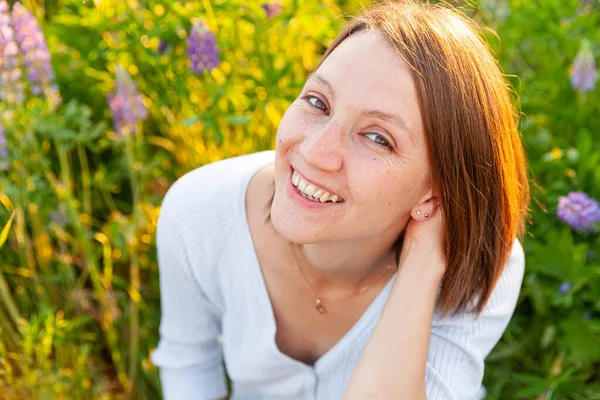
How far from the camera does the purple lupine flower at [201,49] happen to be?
171 cm

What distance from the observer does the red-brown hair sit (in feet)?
3.89

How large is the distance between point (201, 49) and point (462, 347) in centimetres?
97

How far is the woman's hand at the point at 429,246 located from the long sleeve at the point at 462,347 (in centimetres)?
17

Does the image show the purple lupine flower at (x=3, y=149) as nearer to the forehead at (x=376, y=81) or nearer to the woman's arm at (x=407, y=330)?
the forehead at (x=376, y=81)

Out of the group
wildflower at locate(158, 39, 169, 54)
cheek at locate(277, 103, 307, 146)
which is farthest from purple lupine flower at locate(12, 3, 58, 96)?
cheek at locate(277, 103, 307, 146)

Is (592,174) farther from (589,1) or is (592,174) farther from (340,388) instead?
(340,388)

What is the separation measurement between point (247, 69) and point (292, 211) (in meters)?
0.97

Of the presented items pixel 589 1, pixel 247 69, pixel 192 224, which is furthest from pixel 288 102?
pixel 589 1

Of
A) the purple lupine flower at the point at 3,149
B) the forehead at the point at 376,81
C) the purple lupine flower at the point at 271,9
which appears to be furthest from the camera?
the purple lupine flower at the point at 271,9

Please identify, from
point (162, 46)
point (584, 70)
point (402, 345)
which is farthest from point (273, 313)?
point (584, 70)

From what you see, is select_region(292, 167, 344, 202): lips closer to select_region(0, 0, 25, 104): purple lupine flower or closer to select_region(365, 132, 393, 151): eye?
select_region(365, 132, 393, 151): eye

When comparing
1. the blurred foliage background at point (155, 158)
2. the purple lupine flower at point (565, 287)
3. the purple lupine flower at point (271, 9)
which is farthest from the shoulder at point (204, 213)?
the purple lupine flower at point (565, 287)

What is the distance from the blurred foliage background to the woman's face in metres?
0.59

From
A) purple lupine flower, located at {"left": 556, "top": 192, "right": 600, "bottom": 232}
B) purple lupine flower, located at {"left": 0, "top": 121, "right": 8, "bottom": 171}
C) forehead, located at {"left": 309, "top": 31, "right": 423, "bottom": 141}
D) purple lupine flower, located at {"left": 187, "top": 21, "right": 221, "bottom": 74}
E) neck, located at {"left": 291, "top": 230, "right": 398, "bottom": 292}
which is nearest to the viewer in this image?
forehead, located at {"left": 309, "top": 31, "right": 423, "bottom": 141}
